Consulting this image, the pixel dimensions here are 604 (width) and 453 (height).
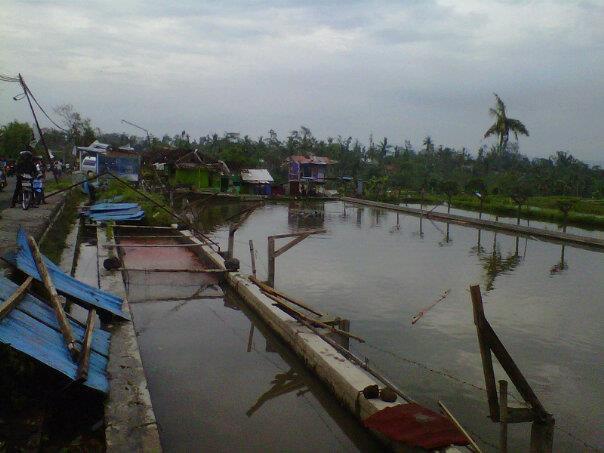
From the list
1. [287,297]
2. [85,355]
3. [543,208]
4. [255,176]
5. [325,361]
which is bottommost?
[325,361]

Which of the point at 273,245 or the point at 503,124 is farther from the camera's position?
the point at 503,124

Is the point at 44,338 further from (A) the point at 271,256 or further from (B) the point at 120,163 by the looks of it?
(B) the point at 120,163

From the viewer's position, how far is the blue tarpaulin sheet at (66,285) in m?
7.60

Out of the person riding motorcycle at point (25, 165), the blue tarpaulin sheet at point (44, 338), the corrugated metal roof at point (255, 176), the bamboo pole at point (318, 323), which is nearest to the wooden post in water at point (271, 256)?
the bamboo pole at point (318, 323)

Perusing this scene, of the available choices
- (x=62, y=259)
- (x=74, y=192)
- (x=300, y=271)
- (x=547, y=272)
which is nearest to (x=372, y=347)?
(x=300, y=271)

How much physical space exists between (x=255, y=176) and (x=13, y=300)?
141ft

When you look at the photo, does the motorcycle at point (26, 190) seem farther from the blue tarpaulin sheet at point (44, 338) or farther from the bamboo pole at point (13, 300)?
the blue tarpaulin sheet at point (44, 338)

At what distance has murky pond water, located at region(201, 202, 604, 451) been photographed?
7.78 meters

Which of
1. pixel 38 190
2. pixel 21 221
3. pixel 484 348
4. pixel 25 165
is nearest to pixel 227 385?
pixel 484 348

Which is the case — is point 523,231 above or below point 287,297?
above

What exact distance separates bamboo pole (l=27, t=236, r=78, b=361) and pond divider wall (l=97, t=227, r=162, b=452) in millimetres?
702

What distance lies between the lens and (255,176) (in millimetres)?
48562

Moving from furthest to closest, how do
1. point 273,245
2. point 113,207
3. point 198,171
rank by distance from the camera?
1. point 198,171
2. point 113,207
3. point 273,245

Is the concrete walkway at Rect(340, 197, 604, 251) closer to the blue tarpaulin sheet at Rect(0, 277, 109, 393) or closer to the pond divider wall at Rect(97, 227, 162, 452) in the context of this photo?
the pond divider wall at Rect(97, 227, 162, 452)
